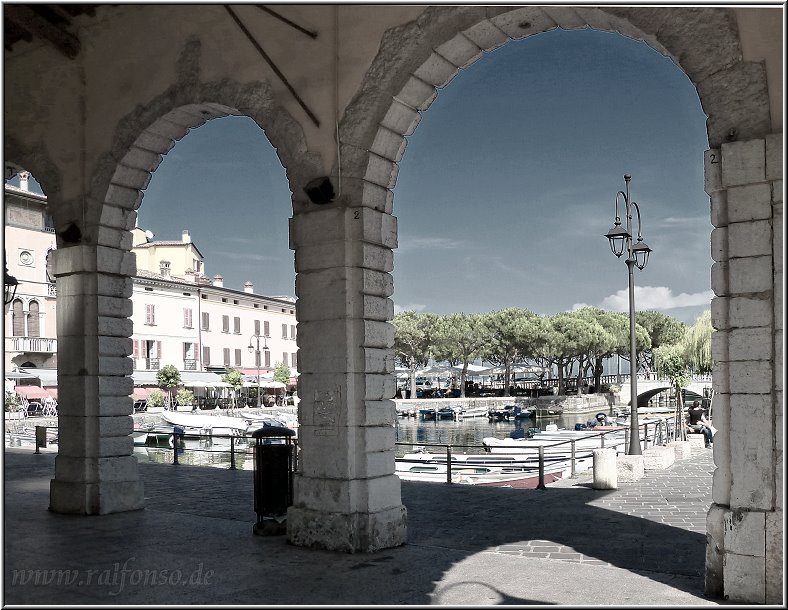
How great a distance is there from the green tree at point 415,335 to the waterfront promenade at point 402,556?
171ft

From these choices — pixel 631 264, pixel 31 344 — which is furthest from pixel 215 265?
pixel 631 264

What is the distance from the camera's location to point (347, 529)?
24.4 ft

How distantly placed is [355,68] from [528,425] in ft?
150

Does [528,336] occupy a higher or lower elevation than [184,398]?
higher

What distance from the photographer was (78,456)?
10.1 m

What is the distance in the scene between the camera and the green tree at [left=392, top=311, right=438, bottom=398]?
63656 mm

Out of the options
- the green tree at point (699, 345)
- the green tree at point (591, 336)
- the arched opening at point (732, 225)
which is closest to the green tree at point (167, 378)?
the green tree at point (699, 345)

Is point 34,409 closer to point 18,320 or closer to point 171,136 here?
point 18,320

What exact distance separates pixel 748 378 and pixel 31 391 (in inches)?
1477

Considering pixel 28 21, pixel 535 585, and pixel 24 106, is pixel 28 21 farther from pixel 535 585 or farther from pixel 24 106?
pixel 535 585

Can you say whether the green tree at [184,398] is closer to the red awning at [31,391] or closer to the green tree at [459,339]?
the red awning at [31,391]

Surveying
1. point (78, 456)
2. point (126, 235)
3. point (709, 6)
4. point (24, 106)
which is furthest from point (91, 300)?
point (709, 6)

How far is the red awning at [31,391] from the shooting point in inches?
1432

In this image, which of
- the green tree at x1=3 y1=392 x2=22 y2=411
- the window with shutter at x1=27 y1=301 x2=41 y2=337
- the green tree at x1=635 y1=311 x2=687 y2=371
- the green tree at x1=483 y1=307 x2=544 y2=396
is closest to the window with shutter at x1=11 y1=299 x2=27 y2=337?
the window with shutter at x1=27 y1=301 x2=41 y2=337
